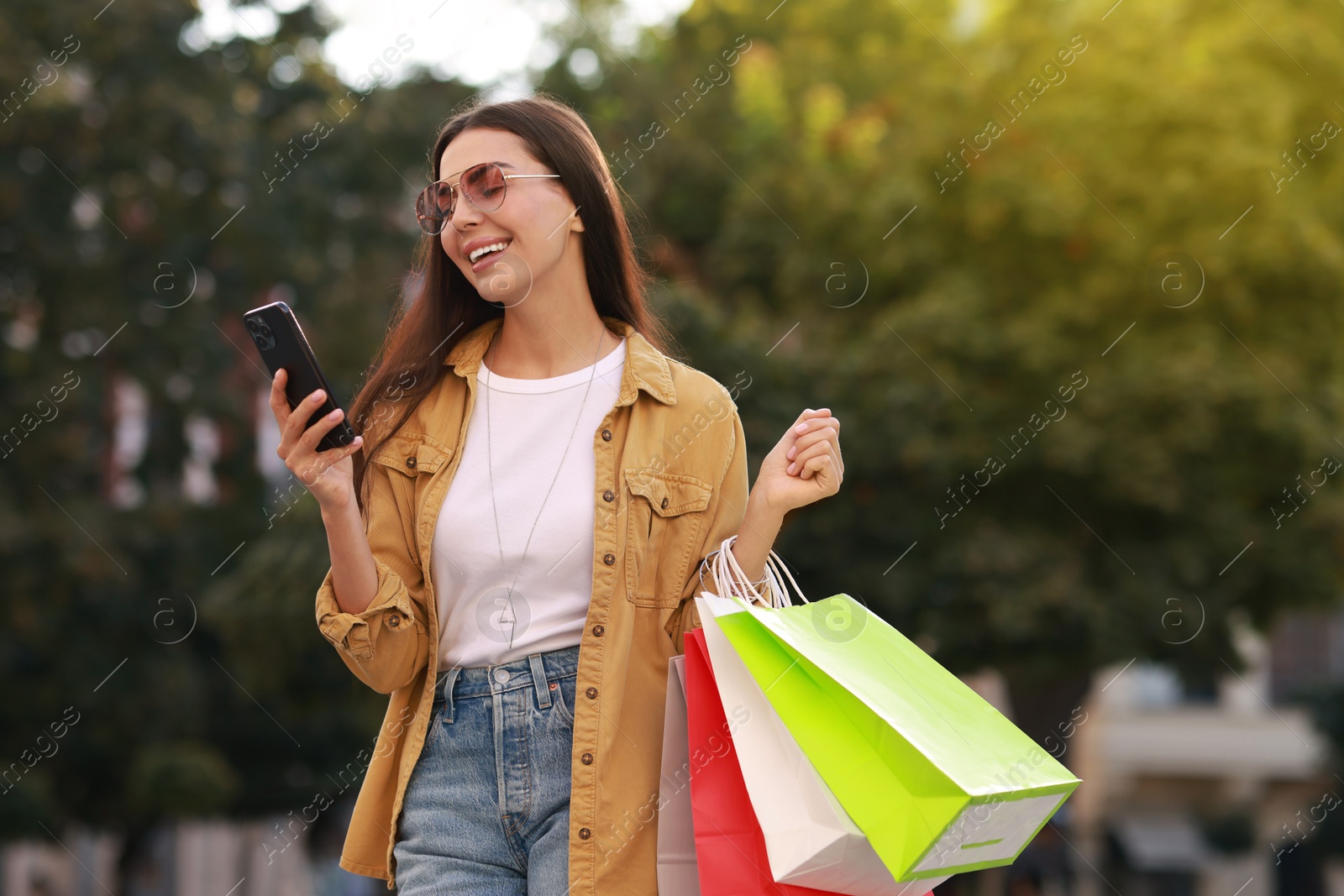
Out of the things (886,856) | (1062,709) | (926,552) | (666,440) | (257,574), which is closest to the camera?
(886,856)

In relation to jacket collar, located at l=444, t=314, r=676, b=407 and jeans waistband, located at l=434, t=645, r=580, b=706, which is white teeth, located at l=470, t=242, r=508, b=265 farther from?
jeans waistband, located at l=434, t=645, r=580, b=706

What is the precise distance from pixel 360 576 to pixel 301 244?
11.8m

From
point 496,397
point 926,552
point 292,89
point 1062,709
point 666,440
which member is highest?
point 292,89

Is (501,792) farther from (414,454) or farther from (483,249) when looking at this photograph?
(483,249)

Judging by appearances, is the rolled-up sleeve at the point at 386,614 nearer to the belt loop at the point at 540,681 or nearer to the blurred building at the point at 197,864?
the belt loop at the point at 540,681

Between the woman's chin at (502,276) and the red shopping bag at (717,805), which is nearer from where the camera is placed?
the red shopping bag at (717,805)

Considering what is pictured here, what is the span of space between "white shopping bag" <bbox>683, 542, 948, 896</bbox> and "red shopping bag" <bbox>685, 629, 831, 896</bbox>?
26mm

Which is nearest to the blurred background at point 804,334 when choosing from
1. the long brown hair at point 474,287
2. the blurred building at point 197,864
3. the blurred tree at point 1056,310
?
the blurred tree at point 1056,310

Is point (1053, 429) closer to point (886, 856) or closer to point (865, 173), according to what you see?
point (865, 173)

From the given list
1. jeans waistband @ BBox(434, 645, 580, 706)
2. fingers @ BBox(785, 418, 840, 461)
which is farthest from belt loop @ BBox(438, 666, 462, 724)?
fingers @ BBox(785, 418, 840, 461)

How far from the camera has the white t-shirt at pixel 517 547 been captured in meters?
2.37

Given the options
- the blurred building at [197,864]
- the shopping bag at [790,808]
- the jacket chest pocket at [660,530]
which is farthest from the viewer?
the blurred building at [197,864]

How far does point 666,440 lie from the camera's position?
8.11 feet

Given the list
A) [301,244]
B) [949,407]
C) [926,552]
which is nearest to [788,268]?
[949,407]
